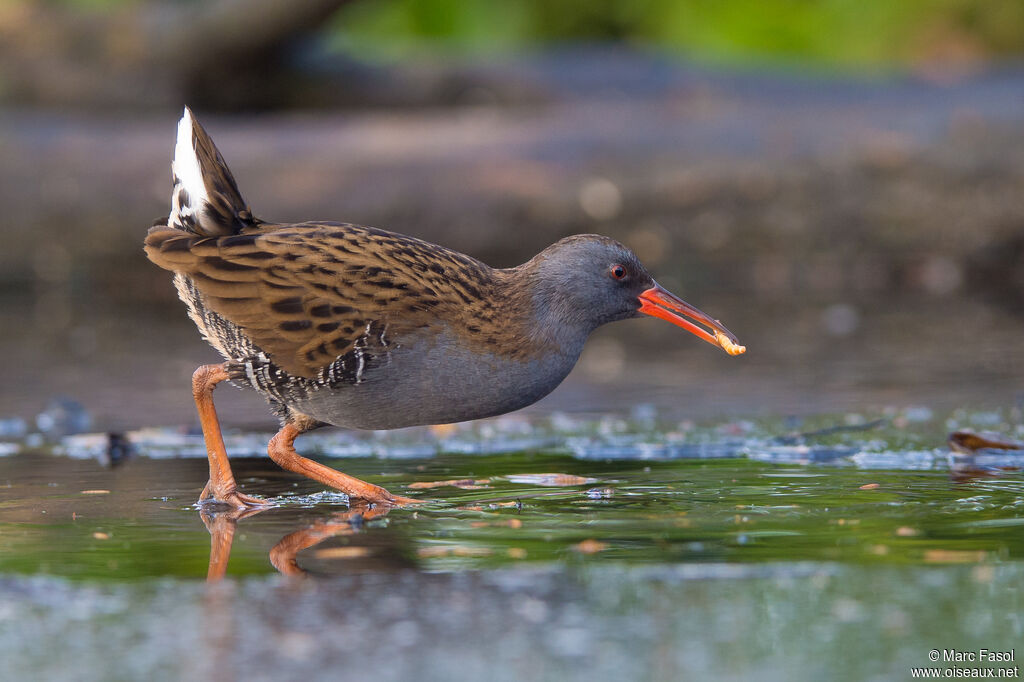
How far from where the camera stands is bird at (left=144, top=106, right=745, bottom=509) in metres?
5.14

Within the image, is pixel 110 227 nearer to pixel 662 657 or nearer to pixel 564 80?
pixel 564 80

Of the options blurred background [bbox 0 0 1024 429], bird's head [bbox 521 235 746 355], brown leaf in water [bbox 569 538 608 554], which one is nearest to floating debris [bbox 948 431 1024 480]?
bird's head [bbox 521 235 746 355]

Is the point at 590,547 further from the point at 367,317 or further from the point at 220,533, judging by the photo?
the point at 367,317

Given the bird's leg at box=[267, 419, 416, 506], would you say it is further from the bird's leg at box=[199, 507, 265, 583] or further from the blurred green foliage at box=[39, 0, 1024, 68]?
the blurred green foliage at box=[39, 0, 1024, 68]

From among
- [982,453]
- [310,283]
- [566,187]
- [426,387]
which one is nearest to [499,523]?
[426,387]

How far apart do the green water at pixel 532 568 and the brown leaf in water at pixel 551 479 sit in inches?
0.7

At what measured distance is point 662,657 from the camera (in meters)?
3.19

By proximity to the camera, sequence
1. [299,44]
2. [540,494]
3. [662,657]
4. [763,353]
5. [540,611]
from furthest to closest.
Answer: [299,44], [763,353], [540,494], [540,611], [662,657]

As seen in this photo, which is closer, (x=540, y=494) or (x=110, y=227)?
(x=540, y=494)

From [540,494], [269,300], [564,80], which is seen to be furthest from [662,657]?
[564,80]

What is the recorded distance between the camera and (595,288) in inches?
215

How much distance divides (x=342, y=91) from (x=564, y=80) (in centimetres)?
205

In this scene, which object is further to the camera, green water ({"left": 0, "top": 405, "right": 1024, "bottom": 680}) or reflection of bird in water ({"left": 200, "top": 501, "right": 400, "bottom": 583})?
reflection of bird in water ({"left": 200, "top": 501, "right": 400, "bottom": 583})

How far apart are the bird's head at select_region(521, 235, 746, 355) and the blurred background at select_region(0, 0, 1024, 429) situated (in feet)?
4.62
